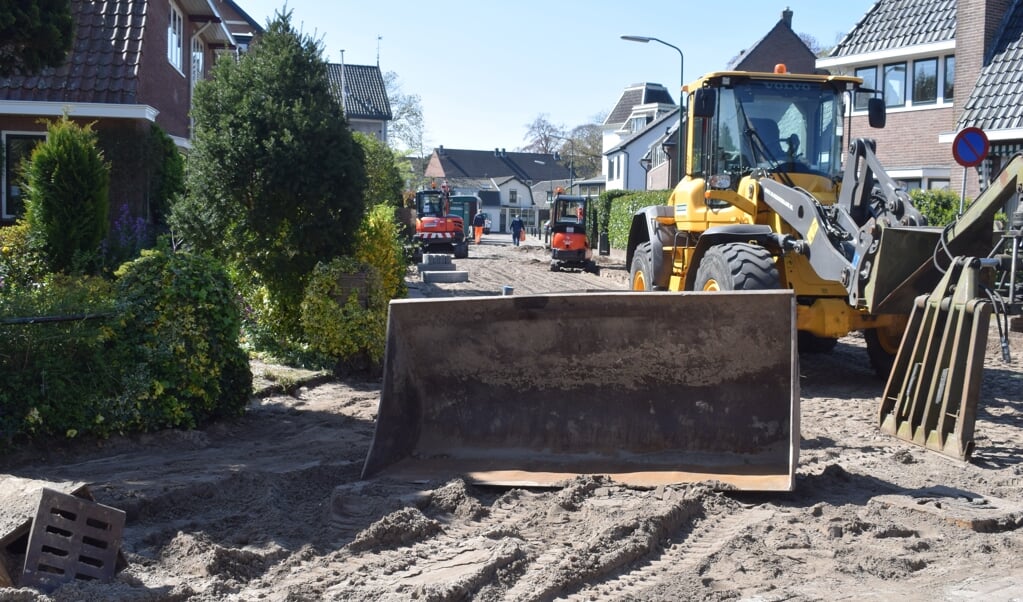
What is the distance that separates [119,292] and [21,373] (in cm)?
106

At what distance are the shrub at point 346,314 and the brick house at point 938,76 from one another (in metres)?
15.3

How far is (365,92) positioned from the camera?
64.8 meters

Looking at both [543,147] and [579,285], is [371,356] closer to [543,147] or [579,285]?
[579,285]

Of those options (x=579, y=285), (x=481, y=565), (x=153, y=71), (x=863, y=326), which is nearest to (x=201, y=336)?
(x=481, y=565)

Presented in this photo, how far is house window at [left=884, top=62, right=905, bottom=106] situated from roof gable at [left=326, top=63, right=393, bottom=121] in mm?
41183

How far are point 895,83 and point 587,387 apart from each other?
21620mm

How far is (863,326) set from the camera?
31.2 ft

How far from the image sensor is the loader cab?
1046cm

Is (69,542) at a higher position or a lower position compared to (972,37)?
lower

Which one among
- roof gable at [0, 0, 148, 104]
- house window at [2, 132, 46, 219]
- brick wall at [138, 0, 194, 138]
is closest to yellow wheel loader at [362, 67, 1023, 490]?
roof gable at [0, 0, 148, 104]

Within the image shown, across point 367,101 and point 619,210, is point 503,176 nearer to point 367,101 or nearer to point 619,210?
point 367,101

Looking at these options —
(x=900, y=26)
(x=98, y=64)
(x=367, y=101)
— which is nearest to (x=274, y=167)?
(x=98, y=64)

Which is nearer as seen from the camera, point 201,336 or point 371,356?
point 201,336

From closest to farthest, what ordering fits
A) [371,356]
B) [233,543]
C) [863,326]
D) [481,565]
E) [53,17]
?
1. [481,565]
2. [233,543]
3. [53,17]
4. [863,326]
5. [371,356]
